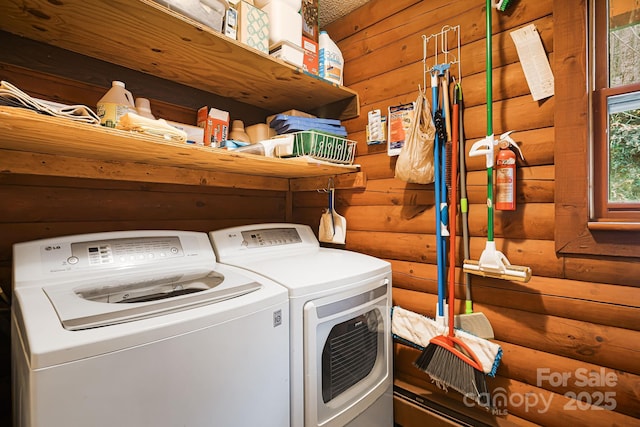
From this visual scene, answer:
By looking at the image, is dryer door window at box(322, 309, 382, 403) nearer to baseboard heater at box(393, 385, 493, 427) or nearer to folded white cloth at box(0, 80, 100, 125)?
baseboard heater at box(393, 385, 493, 427)

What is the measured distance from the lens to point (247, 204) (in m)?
1.92

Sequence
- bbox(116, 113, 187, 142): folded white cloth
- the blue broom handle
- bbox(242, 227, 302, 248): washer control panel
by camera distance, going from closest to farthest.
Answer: bbox(116, 113, 187, 142): folded white cloth
the blue broom handle
bbox(242, 227, 302, 248): washer control panel

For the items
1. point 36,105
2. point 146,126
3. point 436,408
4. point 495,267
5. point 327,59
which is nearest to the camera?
point 36,105

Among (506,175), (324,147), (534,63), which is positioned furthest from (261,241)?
(534,63)

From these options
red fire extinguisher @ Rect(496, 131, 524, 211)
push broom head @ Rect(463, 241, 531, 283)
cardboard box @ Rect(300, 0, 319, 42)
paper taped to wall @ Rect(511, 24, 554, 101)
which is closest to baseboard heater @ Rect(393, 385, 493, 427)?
push broom head @ Rect(463, 241, 531, 283)

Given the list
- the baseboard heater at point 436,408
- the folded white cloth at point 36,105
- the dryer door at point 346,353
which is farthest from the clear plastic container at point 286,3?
the baseboard heater at point 436,408

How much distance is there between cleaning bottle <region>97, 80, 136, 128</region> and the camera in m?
1.13

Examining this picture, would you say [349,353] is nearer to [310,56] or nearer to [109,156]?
[109,156]

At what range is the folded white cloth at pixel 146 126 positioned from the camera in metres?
0.98

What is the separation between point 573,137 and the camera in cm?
115

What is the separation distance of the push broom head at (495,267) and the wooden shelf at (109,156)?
82 cm

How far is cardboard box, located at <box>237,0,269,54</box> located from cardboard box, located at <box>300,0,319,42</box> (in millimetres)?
282

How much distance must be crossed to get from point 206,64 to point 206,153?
49cm

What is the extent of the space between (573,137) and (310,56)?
1.22 metres
